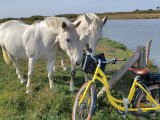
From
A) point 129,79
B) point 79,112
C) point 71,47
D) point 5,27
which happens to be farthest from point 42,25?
point 129,79

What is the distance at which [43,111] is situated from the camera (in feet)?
12.1

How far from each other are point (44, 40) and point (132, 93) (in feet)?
8.61

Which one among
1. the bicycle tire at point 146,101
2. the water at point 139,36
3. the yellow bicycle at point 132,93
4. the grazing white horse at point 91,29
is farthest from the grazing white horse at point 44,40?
the water at point 139,36

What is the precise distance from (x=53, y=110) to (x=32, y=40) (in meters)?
2.00

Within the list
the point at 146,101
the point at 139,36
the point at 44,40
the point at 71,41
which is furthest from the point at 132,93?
the point at 139,36

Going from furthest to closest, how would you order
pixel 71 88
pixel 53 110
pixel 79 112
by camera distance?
pixel 71 88 < pixel 53 110 < pixel 79 112

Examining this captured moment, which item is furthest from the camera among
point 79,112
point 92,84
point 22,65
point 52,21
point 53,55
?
point 22,65

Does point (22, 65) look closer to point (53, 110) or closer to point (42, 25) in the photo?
point (42, 25)

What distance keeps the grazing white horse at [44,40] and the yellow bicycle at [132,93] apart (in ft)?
2.66

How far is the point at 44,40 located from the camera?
4.32 m

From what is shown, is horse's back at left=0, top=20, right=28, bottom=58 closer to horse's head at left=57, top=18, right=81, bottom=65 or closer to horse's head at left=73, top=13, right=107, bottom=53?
horse's head at left=57, top=18, right=81, bottom=65

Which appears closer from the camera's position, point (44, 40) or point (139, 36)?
point (44, 40)

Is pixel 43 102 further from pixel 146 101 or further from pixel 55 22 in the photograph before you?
pixel 146 101

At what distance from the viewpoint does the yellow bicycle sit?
2.94 metres
